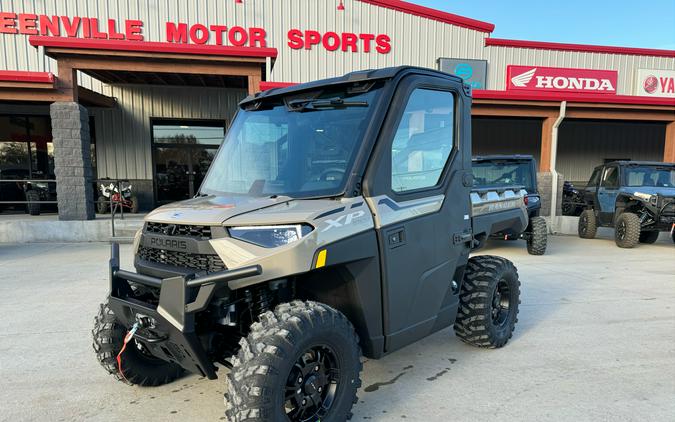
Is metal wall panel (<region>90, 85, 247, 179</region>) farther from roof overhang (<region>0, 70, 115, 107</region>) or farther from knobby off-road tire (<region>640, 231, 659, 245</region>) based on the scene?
knobby off-road tire (<region>640, 231, 659, 245</region>)

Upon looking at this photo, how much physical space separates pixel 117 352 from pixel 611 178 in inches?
437

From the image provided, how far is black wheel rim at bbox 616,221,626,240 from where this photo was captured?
360 inches

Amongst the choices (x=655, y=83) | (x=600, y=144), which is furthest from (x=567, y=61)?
(x=600, y=144)

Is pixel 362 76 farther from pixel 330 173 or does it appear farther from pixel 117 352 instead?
pixel 117 352

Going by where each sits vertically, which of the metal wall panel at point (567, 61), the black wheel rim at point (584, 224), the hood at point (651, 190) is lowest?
the black wheel rim at point (584, 224)

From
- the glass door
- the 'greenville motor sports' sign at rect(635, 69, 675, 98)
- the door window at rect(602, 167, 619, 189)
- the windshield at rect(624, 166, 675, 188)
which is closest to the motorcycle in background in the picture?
the glass door

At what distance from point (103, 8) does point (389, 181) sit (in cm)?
1373

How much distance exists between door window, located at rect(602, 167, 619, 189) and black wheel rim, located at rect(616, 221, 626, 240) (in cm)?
100

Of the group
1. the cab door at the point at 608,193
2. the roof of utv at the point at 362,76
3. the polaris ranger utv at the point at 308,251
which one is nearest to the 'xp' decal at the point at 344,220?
the polaris ranger utv at the point at 308,251

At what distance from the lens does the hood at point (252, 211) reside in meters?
2.23

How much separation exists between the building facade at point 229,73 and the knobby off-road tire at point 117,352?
7.83 metres

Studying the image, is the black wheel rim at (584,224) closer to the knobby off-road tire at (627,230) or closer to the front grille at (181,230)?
the knobby off-road tire at (627,230)

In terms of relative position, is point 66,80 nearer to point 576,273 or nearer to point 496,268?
point 496,268

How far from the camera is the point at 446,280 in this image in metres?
3.06
